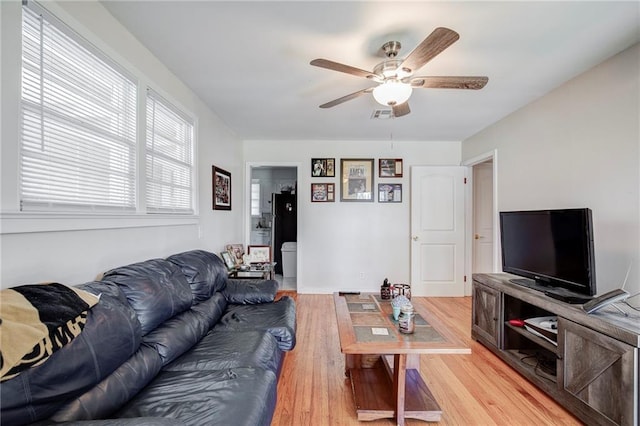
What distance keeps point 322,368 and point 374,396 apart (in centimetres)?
60

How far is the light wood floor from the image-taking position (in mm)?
1772

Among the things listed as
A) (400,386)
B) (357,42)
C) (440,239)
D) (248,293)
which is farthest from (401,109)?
(440,239)

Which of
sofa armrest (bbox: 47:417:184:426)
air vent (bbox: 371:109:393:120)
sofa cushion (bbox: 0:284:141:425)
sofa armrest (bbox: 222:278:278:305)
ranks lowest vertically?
sofa armrest (bbox: 222:278:278:305)

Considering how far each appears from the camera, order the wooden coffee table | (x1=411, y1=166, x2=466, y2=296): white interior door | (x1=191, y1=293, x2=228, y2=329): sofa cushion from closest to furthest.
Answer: the wooden coffee table, (x1=191, y1=293, x2=228, y2=329): sofa cushion, (x1=411, y1=166, x2=466, y2=296): white interior door

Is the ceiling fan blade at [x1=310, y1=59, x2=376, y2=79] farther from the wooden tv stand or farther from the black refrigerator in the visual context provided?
the black refrigerator

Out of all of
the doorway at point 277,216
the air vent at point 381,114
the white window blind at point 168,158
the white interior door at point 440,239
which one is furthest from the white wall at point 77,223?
the white interior door at point 440,239

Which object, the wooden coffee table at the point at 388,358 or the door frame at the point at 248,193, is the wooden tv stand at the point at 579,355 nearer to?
the wooden coffee table at the point at 388,358

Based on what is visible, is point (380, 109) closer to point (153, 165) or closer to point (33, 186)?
point (153, 165)

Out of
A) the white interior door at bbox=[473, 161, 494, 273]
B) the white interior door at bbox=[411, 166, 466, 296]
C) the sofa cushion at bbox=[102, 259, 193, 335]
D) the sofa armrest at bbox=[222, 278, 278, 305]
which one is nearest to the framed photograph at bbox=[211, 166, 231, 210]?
the sofa armrest at bbox=[222, 278, 278, 305]

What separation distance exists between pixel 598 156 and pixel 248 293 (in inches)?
124

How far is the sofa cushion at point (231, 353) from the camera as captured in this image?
1.56 metres

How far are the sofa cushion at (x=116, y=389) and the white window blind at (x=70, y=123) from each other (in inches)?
33.5

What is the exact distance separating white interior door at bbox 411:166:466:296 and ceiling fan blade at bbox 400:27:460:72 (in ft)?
9.65

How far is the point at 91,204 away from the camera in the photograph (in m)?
1.61
